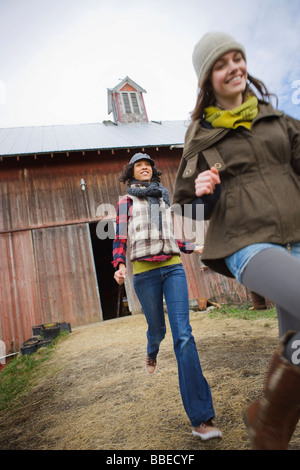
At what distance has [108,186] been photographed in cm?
945

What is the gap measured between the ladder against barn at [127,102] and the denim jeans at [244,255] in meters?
13.6

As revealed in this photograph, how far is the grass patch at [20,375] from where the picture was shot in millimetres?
3831

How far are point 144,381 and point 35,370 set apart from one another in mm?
2567

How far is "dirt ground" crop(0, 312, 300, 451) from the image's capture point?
2.00 meters

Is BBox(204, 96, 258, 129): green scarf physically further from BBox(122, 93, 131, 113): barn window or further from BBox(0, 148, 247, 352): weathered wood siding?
BBox(122, 93, 131, 113): barn window

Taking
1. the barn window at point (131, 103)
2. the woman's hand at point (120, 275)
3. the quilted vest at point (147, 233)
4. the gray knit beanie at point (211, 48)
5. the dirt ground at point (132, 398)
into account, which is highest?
the barn window at point (131, 103)

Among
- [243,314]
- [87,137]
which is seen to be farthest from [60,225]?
[243,314]

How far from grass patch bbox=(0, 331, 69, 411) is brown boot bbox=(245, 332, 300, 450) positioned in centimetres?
350

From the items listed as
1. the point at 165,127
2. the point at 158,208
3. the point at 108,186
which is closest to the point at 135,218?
the point at 158,208

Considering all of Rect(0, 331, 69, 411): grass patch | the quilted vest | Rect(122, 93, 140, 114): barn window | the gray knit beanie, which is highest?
Rect(122, 93, 140, 114): barn window

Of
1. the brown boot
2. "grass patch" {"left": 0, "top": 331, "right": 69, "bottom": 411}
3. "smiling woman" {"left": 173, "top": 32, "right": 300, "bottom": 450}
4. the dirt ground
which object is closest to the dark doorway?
"grass patch" {"left": 0, "top": 331, "right": 69, "bottom": 411}

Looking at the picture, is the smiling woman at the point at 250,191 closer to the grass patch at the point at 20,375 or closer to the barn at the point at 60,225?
the grass patch at the point at 20,375

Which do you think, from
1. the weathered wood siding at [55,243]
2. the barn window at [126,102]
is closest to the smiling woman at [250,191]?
the weathered wood siding at [55,243]

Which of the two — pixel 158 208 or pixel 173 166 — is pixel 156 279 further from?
pixel 173 166
